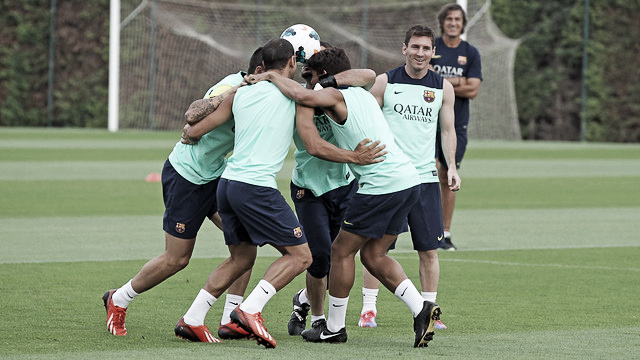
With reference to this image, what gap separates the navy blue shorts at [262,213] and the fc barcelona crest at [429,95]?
164cm

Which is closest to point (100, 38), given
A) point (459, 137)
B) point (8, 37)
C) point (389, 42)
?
point (8, 37)

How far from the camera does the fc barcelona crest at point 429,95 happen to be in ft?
24.9

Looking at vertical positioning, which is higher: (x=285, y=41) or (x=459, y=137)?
(x=285, y=41)

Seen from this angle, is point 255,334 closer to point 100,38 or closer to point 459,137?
point 459,137

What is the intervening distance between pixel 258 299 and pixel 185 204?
95cm

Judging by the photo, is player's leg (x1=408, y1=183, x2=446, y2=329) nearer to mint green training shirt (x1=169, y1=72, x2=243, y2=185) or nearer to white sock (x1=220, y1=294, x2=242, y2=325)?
white sock (x1=220, y1=294, x2=242, y2=325)

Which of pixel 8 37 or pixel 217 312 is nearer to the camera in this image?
pixel 217 312

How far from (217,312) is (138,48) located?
2651 cm

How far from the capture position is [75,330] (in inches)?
272

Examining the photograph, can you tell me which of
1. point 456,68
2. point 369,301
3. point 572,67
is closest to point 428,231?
point 369,301

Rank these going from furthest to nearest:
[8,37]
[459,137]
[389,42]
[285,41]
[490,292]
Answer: [8,37], [389,42], [459,137], [490,292], [285,41]

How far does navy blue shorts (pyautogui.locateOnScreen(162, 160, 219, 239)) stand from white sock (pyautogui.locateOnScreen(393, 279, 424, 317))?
1391 millimetres

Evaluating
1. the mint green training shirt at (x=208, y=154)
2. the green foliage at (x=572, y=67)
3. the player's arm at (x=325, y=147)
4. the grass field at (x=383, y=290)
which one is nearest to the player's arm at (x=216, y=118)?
the mint green training shirt at (x=208, y=154)

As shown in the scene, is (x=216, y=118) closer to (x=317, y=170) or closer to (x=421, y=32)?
(x=317, y=170)
